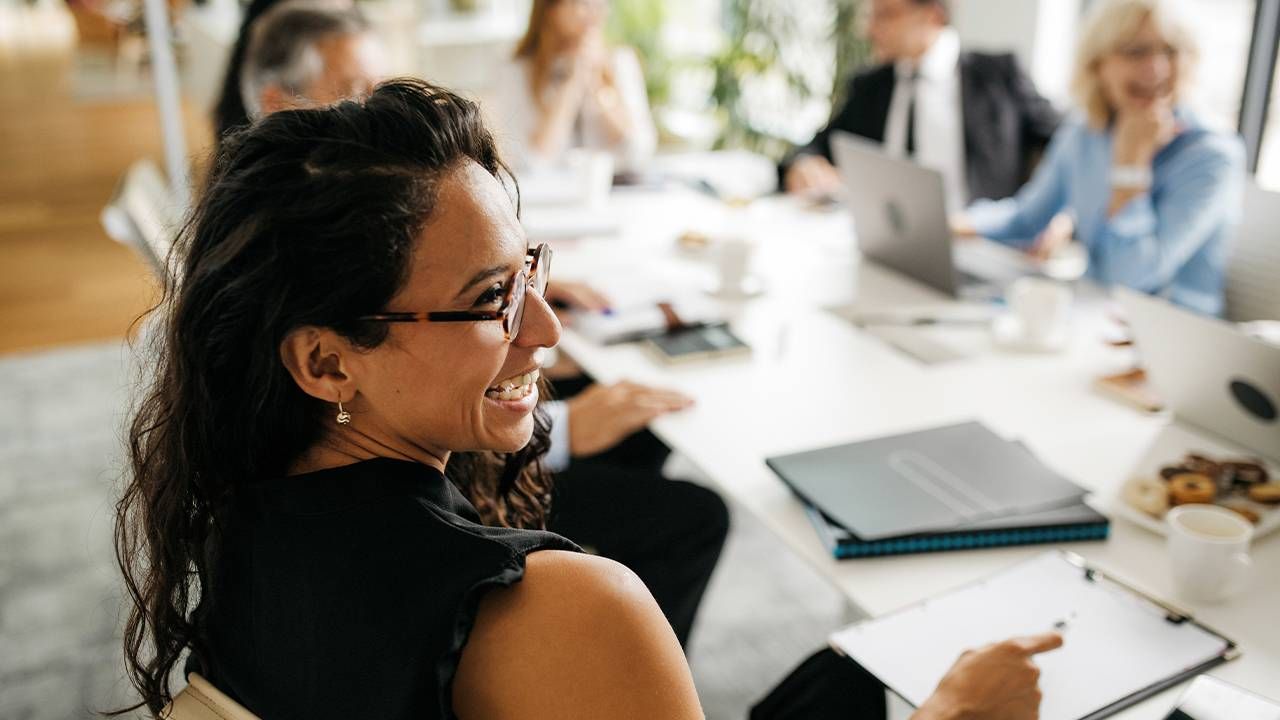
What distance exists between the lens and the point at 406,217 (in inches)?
35.9

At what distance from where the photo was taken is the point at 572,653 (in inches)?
32.7

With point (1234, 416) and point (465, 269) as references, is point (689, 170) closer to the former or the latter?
point (1234, 416)

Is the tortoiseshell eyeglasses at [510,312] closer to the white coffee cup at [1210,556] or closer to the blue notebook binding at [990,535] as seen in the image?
the blue notebook binding at [990,535]

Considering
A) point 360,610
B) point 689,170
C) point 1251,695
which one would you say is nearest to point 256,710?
point 360,610

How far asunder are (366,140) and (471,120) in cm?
13

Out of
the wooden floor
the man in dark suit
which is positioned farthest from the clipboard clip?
the wooden floor

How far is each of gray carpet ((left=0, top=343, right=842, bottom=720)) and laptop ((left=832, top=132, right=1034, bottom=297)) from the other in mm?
799

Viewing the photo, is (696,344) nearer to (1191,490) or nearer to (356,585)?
(1191,490)

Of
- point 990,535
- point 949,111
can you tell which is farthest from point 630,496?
point 949,111

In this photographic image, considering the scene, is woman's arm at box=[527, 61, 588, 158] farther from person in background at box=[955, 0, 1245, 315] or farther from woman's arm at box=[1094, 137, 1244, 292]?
woman's arm at box=[1094, 137, 1244, 292]

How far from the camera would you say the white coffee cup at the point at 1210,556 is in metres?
1.22

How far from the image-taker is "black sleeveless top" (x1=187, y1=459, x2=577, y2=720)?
86cm

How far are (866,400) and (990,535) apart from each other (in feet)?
1.56

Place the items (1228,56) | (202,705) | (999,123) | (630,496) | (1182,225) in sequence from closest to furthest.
Result: (202,705) < (630,496) < (1182,225) < (999,123) < (1228,56)
